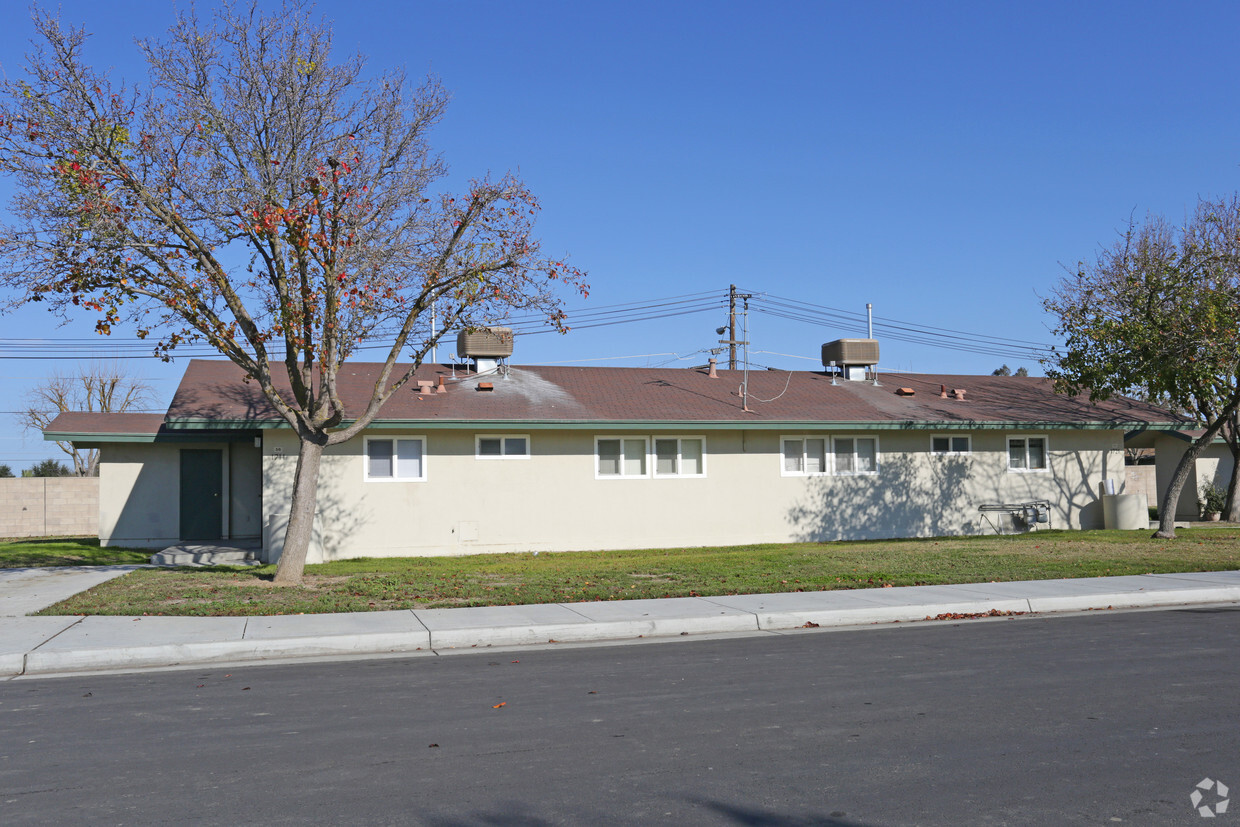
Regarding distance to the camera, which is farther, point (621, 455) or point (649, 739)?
point (621, 455)

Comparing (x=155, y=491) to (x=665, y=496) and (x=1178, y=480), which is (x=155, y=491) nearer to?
(x=665, y=496)

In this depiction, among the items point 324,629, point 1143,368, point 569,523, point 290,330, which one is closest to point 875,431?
point 1143,368

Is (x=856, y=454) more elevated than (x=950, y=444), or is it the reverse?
(x=950, y=444)

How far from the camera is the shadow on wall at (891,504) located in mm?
23703

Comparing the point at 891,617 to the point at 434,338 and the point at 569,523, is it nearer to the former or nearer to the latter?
the point at 434,338

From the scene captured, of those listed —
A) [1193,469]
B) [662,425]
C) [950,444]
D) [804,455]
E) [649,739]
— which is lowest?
[649,739]

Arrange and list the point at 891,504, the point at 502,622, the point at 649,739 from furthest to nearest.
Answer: the point at 891,504 → the point at 502,622 → the point at 649,739

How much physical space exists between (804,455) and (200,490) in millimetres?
14537

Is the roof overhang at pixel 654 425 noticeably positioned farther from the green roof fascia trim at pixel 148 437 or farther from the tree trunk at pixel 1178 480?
the tree trunk at pixel 1178 480

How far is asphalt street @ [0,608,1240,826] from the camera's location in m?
5.20

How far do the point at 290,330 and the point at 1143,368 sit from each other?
16979 mm

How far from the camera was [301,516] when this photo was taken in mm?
15367

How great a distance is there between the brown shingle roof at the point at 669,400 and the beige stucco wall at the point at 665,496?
59 cm

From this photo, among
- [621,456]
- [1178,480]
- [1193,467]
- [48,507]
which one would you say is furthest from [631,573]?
[48,507]
